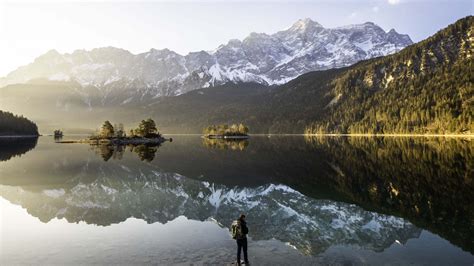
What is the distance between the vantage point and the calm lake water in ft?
100

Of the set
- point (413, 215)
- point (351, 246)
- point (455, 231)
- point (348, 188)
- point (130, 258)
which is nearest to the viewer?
point (130, 258)

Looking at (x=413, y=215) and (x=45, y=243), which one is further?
Result: (x=413, y=215)

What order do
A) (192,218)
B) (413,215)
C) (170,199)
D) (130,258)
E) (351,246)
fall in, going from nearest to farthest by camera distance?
(130,258) → (351,246) → (413,215) → (192,218) → (170,199)

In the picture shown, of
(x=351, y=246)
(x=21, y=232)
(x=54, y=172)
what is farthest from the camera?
(x=54, y=172)

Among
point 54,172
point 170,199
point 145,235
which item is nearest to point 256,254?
point 145,235

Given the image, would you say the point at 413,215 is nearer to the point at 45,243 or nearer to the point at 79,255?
the point at 79,255

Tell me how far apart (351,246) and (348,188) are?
93.9 ft

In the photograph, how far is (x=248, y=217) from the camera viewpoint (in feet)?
146

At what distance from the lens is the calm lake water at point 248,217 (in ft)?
100

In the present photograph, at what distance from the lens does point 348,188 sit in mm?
60656

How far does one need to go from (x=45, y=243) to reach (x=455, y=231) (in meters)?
35.3

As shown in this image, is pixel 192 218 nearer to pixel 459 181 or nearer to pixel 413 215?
pixel 413 215

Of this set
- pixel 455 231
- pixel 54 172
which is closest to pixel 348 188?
pixel 455 231

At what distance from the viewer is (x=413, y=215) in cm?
4225
